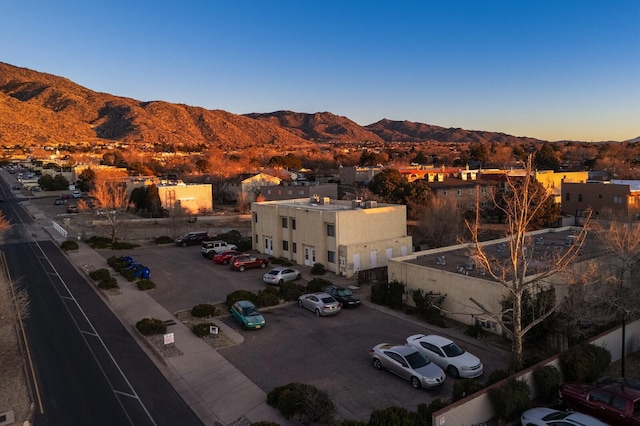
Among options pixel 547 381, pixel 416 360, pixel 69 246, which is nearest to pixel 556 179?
pixel 547 381

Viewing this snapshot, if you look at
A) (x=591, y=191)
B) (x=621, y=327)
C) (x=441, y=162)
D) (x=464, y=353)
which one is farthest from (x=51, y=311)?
(x=441, y=162)

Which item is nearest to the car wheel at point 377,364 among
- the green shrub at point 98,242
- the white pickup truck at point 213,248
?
the white pickup truck at point 213,248

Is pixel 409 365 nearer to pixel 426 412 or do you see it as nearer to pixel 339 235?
pixel 426 412

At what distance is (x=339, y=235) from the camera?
33.9 meters

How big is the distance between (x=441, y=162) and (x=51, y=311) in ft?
362

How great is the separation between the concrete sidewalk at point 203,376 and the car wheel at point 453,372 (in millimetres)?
6637

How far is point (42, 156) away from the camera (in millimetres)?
131625

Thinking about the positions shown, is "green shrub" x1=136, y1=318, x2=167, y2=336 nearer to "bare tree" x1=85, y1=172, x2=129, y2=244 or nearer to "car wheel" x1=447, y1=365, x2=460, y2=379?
"car wheel" x1=447, y1=365, x2=460, y2=379

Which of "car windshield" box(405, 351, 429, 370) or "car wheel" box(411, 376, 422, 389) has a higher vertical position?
"car windshield" box(405, 351, 429, 370)

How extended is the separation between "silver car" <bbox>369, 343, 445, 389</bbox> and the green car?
21.9 ft

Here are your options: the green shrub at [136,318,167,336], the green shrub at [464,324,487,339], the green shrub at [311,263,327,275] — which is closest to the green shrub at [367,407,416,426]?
the green shrub at [464,324,487,339]

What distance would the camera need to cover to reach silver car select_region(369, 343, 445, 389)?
16.3 m

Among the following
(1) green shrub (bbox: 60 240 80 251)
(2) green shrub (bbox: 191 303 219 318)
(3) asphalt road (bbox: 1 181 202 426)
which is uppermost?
(1) green shrub (bbox: 60 240 80 251)

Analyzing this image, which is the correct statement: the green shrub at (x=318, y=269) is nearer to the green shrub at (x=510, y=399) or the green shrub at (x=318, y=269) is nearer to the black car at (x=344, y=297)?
the black car at (x=344, y=297)
